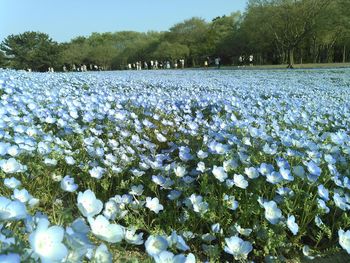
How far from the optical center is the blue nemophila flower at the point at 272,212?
83.3 inches

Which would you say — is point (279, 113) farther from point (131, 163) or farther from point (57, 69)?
Result: point (57, 69)

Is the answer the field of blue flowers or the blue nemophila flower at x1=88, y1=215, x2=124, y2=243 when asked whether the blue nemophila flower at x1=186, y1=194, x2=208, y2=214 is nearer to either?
the field of blue flowers

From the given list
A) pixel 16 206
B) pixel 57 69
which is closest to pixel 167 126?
pixel 16 206

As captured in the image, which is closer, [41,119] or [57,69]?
[41,119]

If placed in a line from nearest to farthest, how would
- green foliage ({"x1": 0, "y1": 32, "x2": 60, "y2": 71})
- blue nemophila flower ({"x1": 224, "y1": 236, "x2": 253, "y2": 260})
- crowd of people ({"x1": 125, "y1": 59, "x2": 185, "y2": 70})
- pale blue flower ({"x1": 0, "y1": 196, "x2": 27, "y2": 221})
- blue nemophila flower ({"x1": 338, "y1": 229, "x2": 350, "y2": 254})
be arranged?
1. pale blue flower ({"x1": 0, "y1": 196, "x2": 27, "y2": 221})
2. blue nemophila flower ({"x1": 224, "y1": 236, "x2": 253, "y2": 260})
3. blue nemophila flower ({"x1": 338, "y1": 229, "x2": 350, "y2": 254})
4. crowd of people ({"x1": 125, "y1": 59, "x2": 185, "y2": 70})
5. green foliage ({"x1": 0, "y1": 32, "x2": 60, "y2": 71})

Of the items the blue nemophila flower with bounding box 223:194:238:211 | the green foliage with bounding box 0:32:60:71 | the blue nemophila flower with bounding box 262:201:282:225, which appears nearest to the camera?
the blue nemophila flower with bounding box 262:201:282:225

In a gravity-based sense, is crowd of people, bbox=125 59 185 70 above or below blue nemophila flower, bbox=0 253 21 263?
below

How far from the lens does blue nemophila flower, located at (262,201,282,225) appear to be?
2.12m

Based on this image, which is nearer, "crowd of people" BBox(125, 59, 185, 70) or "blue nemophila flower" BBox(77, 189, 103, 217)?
"blue nemophila flower" BBox(77, 189, 103, 217)

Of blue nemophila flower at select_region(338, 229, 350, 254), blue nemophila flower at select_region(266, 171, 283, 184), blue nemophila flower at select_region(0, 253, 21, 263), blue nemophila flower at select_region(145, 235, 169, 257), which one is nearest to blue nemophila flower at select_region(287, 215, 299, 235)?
blue nemophila flower at select_region(338, 229, 350, 254)

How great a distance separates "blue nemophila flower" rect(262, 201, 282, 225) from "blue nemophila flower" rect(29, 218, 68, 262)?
135 cm

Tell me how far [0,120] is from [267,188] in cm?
256

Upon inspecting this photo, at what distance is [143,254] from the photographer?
92.2 inches

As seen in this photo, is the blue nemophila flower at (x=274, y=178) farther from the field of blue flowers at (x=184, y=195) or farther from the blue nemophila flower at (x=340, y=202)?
the blue nemophila flower at (x=340, y=202)
